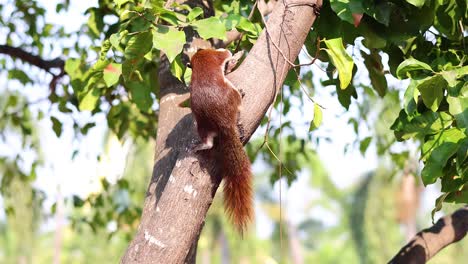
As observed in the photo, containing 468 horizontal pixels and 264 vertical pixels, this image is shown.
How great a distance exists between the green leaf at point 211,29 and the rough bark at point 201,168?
0.33 feet

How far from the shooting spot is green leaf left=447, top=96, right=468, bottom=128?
73.5 inches

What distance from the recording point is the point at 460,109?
1894 millimetres

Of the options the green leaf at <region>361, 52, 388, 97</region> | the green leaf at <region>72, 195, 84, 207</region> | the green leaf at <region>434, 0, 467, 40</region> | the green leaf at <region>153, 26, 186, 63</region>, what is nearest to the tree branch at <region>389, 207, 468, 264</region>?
the green leaf at <region>361, 52, 388, 97</region>

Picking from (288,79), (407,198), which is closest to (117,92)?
(288,79)

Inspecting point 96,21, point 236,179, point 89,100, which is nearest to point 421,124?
point 236,179

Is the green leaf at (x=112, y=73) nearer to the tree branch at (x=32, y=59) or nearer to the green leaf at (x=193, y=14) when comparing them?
the green leaf at (x=193, y=14)

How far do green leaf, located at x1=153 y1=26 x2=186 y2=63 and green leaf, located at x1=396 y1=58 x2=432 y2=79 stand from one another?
0.59m

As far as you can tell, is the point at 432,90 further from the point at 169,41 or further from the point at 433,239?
the point at 433,239

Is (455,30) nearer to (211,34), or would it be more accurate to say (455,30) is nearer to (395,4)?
(395,4)

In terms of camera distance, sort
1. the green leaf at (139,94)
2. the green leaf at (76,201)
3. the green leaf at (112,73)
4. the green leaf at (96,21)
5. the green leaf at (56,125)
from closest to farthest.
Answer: the green leaf at (112,73) < the green leaf at (139,94) < the green leaf at (96,21) < the green leaf at (56,125) < the green leaf at (76,201)

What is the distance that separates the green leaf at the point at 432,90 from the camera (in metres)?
1.96

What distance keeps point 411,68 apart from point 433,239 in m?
1.30

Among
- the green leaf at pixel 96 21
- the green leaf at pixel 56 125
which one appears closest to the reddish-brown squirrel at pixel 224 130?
the green leaf at pixel 96 21

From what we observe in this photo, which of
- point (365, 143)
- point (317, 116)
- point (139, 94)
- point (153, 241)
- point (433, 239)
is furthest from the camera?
Answer: point (365, 143)
